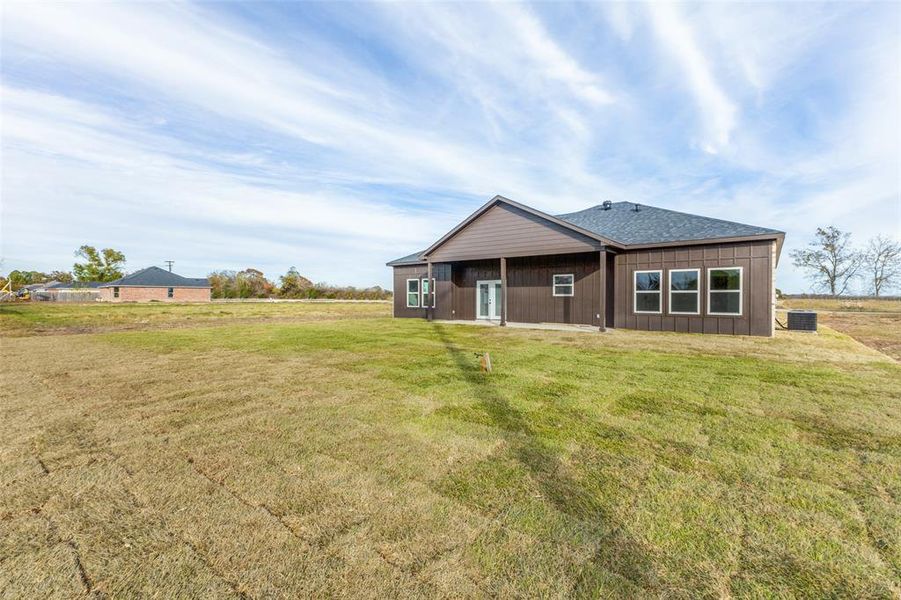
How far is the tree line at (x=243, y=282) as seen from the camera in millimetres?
55875

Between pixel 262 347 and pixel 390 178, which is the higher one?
pixel 390 178

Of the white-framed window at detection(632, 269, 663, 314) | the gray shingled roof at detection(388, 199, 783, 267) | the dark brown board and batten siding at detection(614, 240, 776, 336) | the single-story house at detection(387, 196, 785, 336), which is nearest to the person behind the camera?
the dark brown board and batten siding at detection(614, 240, 776, 336)

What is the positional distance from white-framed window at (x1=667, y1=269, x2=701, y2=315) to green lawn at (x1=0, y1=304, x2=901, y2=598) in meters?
7.15

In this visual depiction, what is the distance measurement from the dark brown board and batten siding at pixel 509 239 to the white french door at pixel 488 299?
7.29 feet

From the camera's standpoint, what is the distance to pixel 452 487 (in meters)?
2.63

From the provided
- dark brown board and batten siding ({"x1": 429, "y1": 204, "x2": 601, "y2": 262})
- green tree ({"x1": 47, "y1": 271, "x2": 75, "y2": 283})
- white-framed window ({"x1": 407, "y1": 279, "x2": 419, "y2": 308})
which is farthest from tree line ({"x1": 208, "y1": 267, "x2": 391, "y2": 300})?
dark brown board and batten siding ({"x1": 429, "y1": 204, "x2": 601, "y2": 262})

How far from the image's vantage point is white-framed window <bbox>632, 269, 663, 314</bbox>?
1349 cm

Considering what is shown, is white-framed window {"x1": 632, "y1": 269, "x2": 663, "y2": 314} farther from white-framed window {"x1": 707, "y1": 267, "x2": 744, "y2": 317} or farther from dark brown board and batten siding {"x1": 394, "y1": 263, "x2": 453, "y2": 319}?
dark brown board and batten siding {"x1": 394, "y1": 263, "x2": 453, "y2": 319}

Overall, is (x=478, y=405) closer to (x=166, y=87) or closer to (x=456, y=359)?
(x=456, y=359)

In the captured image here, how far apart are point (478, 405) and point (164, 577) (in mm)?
3286

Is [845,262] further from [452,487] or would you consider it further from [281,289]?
[281,289]

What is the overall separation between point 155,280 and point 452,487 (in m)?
68.5

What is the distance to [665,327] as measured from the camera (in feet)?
43.8

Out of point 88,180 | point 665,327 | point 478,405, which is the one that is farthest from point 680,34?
point 88,180
